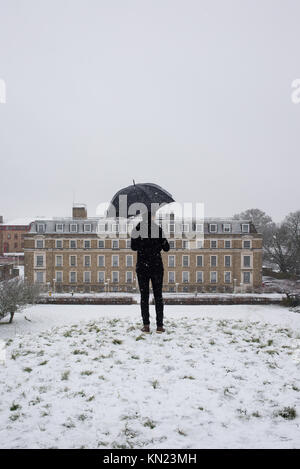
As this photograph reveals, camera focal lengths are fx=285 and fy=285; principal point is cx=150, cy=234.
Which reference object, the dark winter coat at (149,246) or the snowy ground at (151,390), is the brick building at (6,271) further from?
the dark winter coat at (149,246)

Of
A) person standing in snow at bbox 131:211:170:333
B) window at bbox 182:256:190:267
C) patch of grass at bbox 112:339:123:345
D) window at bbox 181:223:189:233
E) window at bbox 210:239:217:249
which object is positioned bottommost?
patch of grass at bbox 112:339:123:345

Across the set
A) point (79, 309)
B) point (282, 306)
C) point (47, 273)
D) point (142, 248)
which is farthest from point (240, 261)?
point (142, 248)

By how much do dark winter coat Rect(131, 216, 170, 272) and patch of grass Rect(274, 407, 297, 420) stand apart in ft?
14.0

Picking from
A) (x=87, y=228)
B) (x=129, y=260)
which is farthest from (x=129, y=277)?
(x=87, y=228)

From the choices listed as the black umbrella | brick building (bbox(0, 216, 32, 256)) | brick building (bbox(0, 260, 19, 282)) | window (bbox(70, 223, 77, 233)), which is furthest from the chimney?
the black umbrella

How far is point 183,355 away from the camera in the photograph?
625 centimetres

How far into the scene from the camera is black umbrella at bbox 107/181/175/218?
7266 millimetres

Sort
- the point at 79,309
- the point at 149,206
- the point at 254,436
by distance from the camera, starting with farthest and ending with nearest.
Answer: the point at 79,309 < the point at 149,206 < the point at 254,436

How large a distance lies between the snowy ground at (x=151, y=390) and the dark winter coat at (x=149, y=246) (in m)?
1.88

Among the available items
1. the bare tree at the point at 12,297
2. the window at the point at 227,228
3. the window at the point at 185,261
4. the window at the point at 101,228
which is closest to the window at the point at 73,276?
the window at the point at 101,228

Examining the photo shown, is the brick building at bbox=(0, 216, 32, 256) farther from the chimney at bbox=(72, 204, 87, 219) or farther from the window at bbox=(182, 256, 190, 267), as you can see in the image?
the window at bbox=(182, 256, 190, 267)

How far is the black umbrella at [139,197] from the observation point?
7.27 meters
